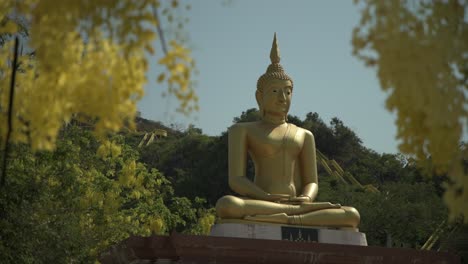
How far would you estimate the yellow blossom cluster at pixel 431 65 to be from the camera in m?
4.05

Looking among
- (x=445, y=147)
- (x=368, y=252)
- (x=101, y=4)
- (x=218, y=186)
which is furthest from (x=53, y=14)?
(x=218, y=186)

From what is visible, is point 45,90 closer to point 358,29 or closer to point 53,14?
point 53,14

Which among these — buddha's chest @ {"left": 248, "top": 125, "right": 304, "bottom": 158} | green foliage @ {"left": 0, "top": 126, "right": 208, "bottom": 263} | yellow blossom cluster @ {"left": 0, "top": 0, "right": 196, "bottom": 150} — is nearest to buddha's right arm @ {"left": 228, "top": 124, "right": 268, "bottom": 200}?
buddha's chest @ {"left": 248, "top": 125, "right": 304, "bottom": 158}

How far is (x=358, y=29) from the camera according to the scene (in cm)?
430

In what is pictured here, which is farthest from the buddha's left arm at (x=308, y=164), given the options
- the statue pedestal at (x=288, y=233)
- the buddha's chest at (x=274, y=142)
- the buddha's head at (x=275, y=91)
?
the statue pedestal at (x=288, y=233)

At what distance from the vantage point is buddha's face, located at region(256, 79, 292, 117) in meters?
12.8

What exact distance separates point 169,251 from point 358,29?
6386mm

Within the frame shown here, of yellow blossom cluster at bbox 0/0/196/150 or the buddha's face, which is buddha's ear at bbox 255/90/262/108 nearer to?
the buddha's face

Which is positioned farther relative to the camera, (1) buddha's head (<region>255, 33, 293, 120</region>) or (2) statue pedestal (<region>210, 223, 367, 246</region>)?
(1) buddha's head (<region>255, 33, 293, 120</region>)

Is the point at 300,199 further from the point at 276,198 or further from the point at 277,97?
the point at 277,97

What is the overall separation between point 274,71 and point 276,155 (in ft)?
4.14

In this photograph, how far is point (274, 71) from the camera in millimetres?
13102

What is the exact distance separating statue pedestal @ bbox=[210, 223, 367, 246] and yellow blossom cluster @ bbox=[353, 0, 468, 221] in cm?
703

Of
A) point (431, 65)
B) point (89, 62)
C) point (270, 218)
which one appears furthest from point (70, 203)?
point (431, 65)
